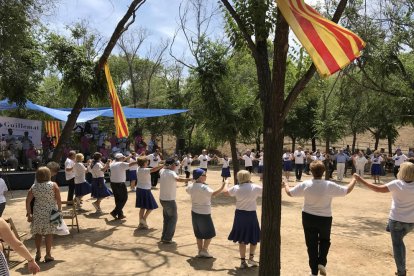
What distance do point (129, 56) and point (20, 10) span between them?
32.1m

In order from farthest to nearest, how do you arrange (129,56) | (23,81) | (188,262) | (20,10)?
(129,56), (23,81), (20,10), (188,262)

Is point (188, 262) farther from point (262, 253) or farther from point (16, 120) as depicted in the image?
point (16, 120)

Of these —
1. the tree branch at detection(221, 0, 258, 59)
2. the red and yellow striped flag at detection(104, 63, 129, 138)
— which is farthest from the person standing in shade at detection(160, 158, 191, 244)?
the tree branch at detection(221, 0, 258, 59)

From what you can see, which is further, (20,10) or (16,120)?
(16,120)

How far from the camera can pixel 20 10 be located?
30.7 feet

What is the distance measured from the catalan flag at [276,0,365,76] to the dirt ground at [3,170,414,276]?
3.67m

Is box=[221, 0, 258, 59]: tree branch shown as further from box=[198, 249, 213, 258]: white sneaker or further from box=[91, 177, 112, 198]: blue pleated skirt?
box=[91, 177, 112, 198]: blue pleated skirt

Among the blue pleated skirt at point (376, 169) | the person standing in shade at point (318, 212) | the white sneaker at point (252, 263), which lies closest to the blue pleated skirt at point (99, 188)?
the white sneaker at point (252, 263)

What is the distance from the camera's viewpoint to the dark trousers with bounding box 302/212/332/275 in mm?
5941

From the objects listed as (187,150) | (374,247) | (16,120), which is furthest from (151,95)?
(374,247)

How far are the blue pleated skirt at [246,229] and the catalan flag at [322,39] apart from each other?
321cm

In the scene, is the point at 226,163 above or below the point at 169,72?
below

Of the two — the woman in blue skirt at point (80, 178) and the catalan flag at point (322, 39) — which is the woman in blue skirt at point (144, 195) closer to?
the woman in blue skirt at point (80, 178)

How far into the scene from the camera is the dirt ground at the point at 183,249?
6816mm
